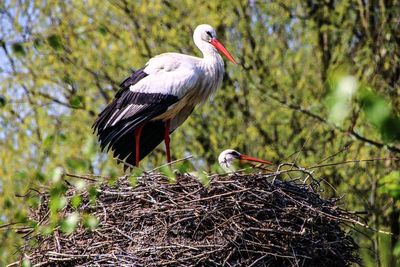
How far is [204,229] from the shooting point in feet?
19.0

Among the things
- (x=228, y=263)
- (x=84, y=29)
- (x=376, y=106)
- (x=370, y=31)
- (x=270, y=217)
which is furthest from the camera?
(x=370, y=31)

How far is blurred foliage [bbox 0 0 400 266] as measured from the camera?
468 inches

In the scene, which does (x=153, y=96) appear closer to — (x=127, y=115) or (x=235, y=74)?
(x=127, y=115)

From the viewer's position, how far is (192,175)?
246 inches

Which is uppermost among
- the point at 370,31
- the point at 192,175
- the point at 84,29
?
the point at 370,31

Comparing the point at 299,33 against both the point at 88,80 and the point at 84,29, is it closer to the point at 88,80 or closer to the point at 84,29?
the point at 88,80

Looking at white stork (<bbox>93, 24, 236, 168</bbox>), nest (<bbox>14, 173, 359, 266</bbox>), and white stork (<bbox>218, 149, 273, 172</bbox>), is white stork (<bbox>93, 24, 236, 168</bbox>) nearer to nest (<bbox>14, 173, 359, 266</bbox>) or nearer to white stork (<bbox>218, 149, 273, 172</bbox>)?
white stork (<bbox>218, 149, 273, 172</bbox>)

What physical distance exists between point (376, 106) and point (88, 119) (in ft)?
38.1

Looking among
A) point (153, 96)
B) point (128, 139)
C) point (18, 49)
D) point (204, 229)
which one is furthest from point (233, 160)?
point (18, 49)

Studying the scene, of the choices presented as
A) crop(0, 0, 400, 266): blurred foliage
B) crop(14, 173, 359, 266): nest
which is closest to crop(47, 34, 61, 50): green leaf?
crop(14, 173, 359, 266): nest

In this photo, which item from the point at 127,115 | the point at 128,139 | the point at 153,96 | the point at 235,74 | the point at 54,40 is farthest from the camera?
the point at 235,74

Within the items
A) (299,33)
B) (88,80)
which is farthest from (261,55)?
(88,80)

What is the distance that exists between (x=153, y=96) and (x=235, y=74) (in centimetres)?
502

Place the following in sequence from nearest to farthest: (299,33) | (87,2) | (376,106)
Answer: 1. (376,106)
2. (299,33)
3. (87,2)
